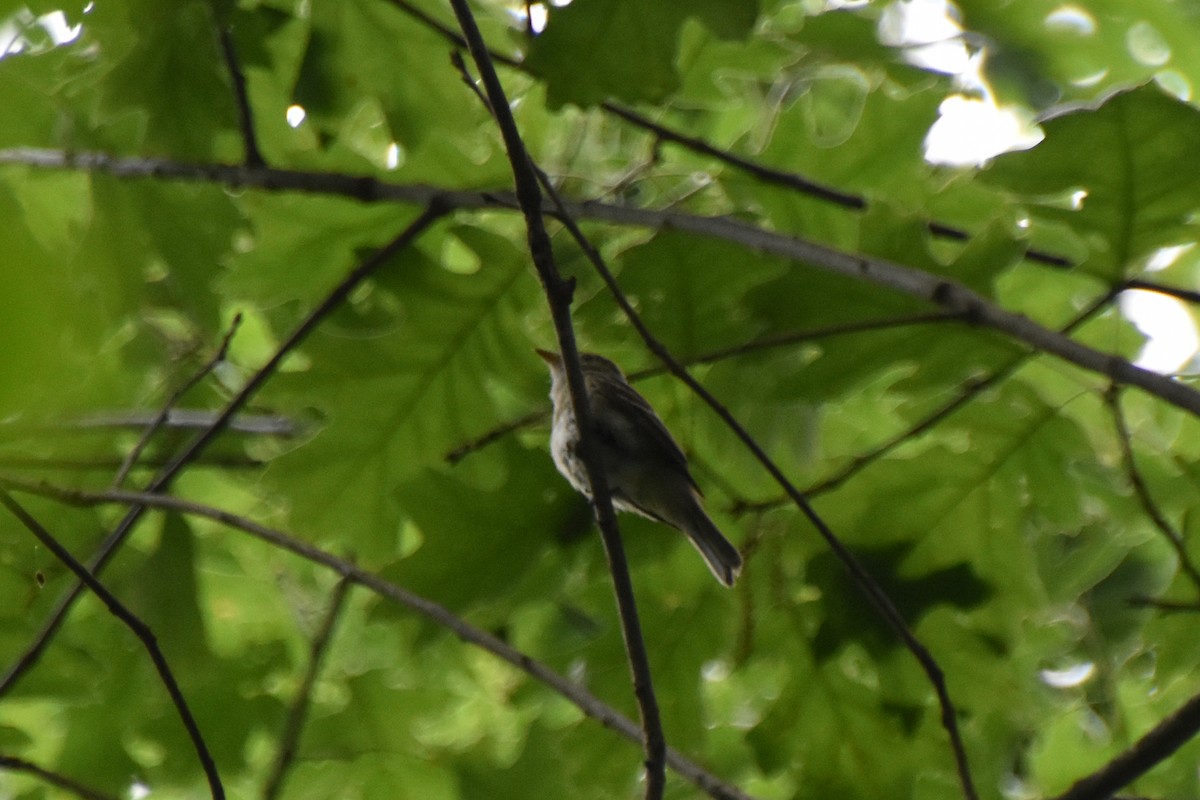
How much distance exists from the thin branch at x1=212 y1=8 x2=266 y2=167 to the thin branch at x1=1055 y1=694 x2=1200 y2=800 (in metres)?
2.24

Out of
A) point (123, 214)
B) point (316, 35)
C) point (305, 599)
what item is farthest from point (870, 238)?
point (305, 599)

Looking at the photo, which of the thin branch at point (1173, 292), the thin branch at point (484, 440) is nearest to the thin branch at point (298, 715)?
the thin branch at point (484, 440)

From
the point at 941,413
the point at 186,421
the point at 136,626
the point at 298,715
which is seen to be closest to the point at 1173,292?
the point at 941,413

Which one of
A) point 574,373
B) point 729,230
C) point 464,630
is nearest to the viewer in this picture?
point 574,373

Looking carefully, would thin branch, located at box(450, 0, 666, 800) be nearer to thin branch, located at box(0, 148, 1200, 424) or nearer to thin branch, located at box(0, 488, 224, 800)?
thin branch, located at box(0, 148, 1200, 424)

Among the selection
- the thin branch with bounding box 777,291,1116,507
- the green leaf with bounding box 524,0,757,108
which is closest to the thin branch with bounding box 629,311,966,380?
the thin branch with bounding box 777,291,1116,507

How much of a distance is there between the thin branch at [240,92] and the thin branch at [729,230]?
39 mm

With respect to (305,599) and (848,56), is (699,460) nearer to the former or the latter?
(848,56)

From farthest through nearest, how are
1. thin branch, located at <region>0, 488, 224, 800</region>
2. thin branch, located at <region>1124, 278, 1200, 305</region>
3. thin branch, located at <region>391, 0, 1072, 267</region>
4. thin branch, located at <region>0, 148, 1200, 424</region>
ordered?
thin branch, located at <region>391, 0, 1072, 267</region>
thin branch, located at <region>1124, 278, 1200, 305</region>
thin branch, located at <region>0, 488, 224, 800</region>
thin branch, located at <region>0, 148, 1200, 424</region>

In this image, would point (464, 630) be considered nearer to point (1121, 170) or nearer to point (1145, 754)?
point (1145, 754)

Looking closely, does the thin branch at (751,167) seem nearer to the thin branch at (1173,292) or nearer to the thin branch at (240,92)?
the thin branch at (240,92)

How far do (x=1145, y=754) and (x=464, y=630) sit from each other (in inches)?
50.7

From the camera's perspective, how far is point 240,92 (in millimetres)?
2832

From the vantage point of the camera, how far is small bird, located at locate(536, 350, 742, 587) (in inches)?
120
